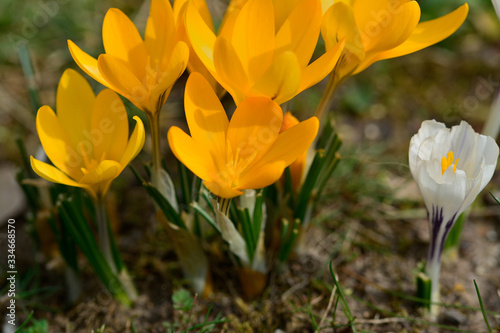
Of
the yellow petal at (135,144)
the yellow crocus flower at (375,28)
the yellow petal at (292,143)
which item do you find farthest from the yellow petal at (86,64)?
the yellow crocus flower at (375,28)

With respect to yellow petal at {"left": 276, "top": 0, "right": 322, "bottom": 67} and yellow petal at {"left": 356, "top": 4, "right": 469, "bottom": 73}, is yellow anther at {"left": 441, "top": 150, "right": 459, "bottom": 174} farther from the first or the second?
yellow petal at {"left": 276, "top": 0, "right": 322, "bottom": 67}

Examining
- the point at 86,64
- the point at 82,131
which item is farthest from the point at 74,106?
the point at 86,64

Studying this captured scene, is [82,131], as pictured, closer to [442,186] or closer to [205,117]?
[205,117]

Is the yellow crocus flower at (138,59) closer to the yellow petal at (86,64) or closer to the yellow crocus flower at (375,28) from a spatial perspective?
the yellow petal at (86,64)

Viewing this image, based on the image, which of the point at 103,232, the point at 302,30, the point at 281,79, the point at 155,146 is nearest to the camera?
the point at 281,79

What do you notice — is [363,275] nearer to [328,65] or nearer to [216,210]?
[216,210]

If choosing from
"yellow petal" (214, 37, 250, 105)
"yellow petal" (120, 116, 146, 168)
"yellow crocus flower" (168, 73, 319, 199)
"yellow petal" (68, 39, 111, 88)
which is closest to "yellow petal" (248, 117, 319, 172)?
"yellow crocus flower" (168, 73, 319, 199)
